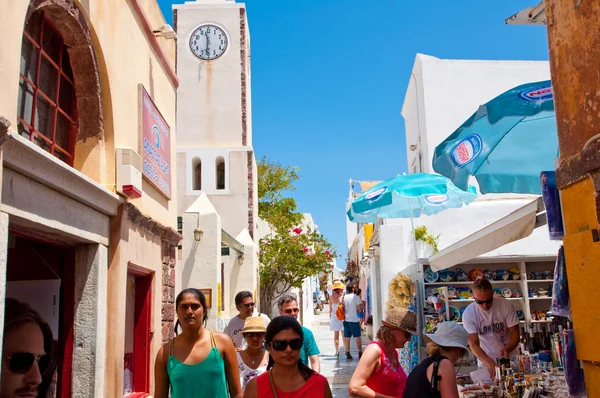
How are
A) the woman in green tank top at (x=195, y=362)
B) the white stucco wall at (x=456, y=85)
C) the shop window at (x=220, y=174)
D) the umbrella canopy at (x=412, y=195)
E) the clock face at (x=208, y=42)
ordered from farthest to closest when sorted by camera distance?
1. the clock face at (x=208, y=42)
2. the shop window at (x=220, y=174)
3. the white stucco wall at (x=456, y=85)
4. the umbrella canopy at (x=412, y=195)
5. the woman in green tank top at (x=195, y=362)

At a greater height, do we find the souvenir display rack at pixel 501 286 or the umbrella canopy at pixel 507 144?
the umbrella canopy at pixel 507 144

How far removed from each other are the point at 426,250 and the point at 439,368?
992cm

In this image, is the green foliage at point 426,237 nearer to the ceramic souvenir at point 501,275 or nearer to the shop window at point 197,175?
the ceramic souvenir at point 501,275

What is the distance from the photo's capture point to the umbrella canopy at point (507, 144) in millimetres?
5211

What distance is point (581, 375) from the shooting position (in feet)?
13.2

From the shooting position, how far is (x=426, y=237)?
13078 mm

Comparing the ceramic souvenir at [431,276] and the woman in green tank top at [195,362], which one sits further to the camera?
the ceramic souvenir at [431,276]

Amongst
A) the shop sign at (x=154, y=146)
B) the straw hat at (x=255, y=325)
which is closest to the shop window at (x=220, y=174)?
the shop sign at (x=154, y=146)

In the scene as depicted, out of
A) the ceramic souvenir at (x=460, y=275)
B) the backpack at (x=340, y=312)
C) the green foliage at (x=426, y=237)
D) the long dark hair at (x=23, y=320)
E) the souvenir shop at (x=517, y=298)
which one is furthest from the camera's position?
the backpack at (x=340, y=312)

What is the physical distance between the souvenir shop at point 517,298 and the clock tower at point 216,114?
28.3 ft

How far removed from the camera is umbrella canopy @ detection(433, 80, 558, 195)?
5211 millimetres

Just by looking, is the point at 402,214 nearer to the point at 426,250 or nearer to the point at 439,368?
the point at 426,250

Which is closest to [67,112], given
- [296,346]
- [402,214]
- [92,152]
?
[92,152]

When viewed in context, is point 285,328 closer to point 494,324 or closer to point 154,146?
point 494,324
